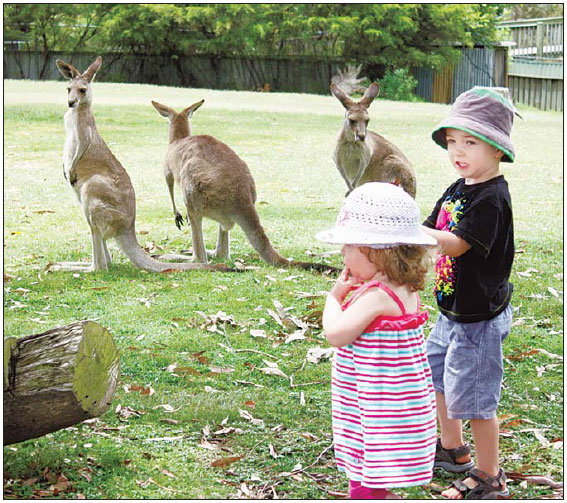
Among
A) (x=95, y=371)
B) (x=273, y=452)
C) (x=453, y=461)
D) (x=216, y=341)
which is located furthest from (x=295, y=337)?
(x=95, y=371)

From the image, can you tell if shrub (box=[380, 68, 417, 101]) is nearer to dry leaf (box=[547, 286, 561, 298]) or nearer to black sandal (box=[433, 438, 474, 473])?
dry leaf (box=[547, 286, 561, 298])

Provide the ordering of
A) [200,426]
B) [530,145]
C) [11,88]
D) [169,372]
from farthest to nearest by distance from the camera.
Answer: [11,88], [530,145], [169,372], [200,426]

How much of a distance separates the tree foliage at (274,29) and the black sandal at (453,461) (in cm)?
2089

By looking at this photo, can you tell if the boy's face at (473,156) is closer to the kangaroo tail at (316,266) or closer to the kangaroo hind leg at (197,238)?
the kangaroo tail at (316,266)

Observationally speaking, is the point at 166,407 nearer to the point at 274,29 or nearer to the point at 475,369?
the point at 475,369

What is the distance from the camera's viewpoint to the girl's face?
264 centimetres

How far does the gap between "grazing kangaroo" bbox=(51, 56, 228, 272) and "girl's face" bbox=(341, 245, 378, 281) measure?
12.2 ft

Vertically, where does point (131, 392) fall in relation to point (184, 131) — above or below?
below

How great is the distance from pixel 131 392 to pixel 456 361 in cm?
169

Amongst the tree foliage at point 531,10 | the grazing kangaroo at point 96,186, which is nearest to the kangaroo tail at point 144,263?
the grazing kangaroo at point 96,186

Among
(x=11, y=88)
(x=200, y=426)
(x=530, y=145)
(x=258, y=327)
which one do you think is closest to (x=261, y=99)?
(x=11, y=88)

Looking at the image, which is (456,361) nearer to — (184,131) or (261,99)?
(184,131)

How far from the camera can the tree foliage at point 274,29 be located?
23.8 metres

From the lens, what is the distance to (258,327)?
5051mm
